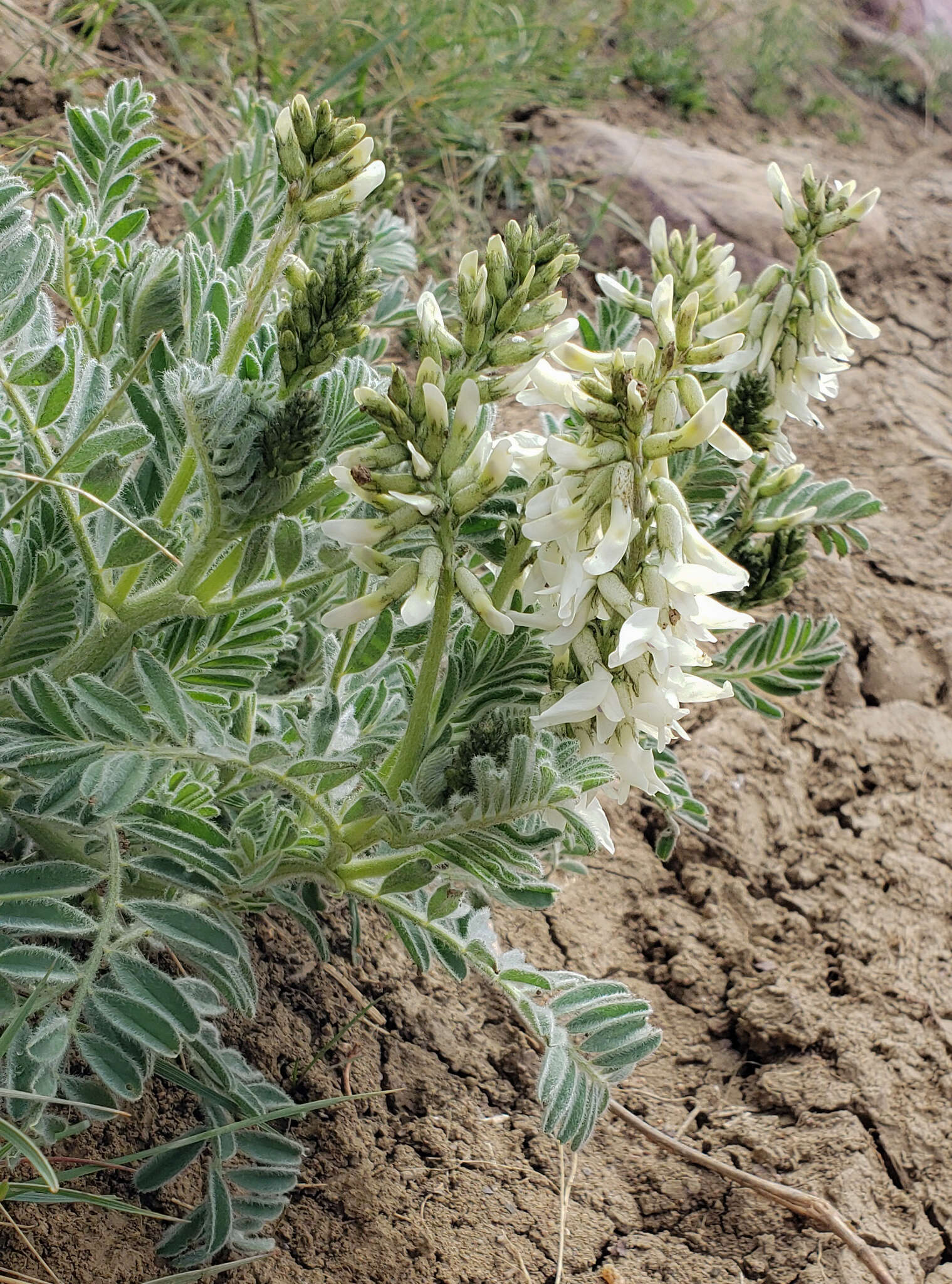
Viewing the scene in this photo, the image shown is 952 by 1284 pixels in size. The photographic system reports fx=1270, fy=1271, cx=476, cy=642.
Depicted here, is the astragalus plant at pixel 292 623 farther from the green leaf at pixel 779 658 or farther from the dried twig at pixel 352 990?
the green leaf at pixel 779 658

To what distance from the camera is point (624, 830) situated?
2.72 m

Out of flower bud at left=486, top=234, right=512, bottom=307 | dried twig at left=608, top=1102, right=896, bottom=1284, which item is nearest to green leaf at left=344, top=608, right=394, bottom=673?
flower bud at left=486, top=234, right=512, bottom=307

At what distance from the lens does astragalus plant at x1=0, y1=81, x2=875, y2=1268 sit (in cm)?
134

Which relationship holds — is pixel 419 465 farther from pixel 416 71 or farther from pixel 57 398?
pixel 416 71

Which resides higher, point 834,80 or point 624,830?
point 834,80

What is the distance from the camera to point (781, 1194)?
78.4 inches

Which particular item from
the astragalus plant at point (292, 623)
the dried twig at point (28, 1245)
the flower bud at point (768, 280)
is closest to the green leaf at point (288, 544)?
the astragalus plant at point (292, 623)

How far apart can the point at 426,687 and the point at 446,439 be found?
0.28 m

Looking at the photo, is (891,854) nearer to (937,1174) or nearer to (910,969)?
(910,969)

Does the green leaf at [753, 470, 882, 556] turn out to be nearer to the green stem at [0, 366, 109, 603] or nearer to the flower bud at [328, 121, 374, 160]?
the flower bud at [328, 121, 374, 160]

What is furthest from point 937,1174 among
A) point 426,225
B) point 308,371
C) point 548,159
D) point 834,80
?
point 834,80

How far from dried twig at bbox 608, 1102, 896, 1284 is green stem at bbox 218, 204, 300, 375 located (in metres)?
1.30

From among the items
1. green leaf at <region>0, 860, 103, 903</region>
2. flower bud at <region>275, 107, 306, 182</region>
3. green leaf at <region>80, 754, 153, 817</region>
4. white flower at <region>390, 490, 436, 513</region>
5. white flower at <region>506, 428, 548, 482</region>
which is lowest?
green leaf at <region>0, 860, 103, 903</region>

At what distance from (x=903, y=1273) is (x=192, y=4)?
4.11 meters
